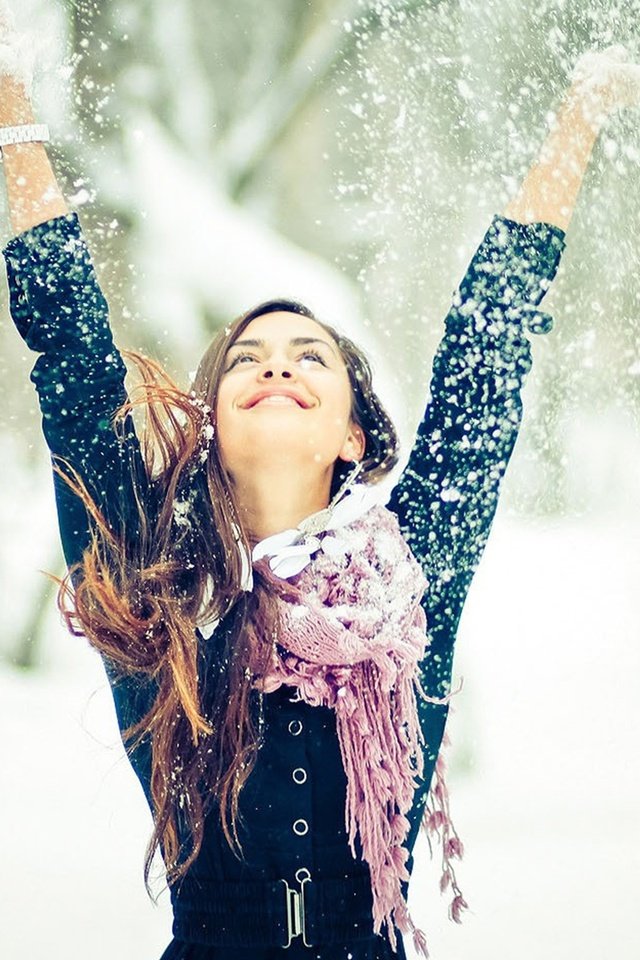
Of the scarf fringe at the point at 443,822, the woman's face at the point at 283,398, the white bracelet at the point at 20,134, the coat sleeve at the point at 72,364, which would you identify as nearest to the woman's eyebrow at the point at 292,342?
the woman's face at the point at 283,398

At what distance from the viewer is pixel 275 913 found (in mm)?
893

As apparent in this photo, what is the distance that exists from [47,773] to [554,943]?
0.59 metres

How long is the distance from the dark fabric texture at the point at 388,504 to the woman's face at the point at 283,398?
0.09 meters

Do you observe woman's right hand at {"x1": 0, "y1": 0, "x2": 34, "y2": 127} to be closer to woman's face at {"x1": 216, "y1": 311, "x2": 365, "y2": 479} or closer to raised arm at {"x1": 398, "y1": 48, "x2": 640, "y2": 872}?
woman's face at {"x1": 216, "y1": 311, "x2": 365, "y2": 479}

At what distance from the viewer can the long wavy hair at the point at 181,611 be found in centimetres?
93

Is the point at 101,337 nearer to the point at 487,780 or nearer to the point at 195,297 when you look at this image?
the point at 195,297

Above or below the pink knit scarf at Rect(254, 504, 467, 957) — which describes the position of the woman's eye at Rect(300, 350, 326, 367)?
above

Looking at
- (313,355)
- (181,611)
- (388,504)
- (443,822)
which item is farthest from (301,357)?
(443,822)

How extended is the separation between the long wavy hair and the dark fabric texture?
0.04 feet

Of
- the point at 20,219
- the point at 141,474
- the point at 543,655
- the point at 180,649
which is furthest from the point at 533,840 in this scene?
the point at 20,219

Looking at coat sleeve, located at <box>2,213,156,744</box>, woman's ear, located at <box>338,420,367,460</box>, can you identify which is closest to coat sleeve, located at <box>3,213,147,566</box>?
coat sleeve, located at <box>2,213,156,744</box>

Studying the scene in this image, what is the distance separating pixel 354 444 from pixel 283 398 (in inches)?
4.1

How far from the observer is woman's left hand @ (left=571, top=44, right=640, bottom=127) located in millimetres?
1032

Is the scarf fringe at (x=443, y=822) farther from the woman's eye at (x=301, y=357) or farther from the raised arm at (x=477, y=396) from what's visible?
the woman's eye at (x=301, y=357)
